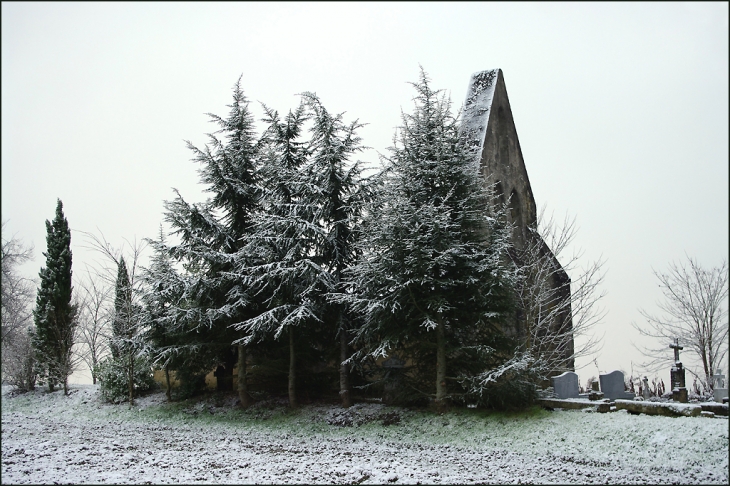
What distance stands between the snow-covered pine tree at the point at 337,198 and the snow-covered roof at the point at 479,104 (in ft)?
13.5

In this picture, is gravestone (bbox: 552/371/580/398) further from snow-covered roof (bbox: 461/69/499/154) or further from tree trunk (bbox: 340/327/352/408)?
snow-covered roof (bbox: 461/69/499/154)

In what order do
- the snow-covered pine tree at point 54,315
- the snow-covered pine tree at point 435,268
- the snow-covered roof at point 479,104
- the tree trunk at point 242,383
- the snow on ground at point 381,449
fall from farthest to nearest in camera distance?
the snow-covered pine tree at point 54,315 → the snow-covered roof at point 479,104 → the tree trunk at point 242,383 → the snow-covered pine tree at point 435,268 → the snow on ground at point 381,449

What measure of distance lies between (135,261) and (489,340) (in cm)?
1344

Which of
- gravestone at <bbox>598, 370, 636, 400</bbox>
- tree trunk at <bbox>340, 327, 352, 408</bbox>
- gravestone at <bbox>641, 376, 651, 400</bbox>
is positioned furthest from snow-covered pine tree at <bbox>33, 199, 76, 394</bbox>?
gravestone at <bbox>641, 376, 651, 400</bbox>

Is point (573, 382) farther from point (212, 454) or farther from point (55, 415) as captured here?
point (55, 415)

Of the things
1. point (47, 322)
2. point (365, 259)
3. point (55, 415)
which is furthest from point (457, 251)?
point (47, 322)

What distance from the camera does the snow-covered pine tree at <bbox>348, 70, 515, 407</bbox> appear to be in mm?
12977

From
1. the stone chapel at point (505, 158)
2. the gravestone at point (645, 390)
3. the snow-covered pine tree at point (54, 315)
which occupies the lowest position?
the gravestone at point (645, 390)

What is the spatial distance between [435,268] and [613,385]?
614 cm

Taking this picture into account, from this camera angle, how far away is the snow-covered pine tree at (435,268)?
42.6 ft

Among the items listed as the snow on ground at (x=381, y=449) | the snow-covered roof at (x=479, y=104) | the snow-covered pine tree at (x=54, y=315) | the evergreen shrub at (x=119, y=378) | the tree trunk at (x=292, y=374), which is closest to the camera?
the snow on ground at (x=381, y=449)

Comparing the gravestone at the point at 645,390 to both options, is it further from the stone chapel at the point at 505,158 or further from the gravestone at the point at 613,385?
the gravestone at the point at 613,385

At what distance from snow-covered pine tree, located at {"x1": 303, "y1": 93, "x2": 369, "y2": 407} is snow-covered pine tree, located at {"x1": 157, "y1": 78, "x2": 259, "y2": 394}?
8.21 ft

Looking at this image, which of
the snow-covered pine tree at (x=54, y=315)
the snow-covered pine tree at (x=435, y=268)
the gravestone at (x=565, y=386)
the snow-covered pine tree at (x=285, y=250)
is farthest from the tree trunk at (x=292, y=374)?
the snow-covered pine tree at (x=54, y=315)
